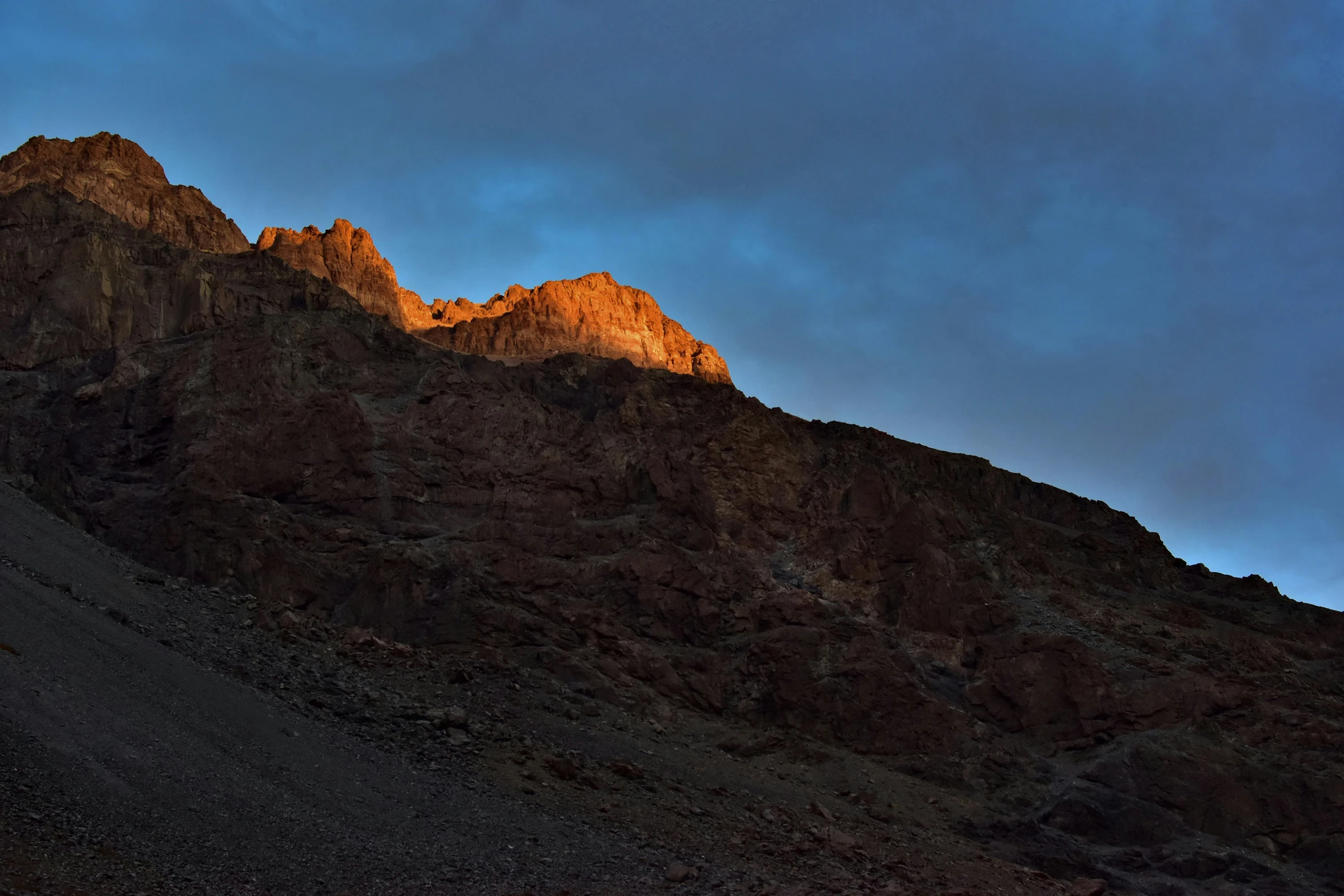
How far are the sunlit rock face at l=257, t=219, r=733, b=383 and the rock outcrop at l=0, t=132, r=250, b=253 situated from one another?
6634 mm

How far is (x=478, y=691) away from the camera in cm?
3450

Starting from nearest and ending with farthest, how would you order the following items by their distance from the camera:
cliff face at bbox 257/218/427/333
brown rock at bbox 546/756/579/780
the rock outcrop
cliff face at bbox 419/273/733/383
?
brown rock at bbox 546/756/579/780 → the rock outcrop → cliff face at bbox 257/218/427/333 → cliff face at bbox 419/273/733/383

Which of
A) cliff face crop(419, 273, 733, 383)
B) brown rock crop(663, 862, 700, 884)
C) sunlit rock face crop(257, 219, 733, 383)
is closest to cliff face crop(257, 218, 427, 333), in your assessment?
sunlit rock face crop(257, 219, 733, 383)

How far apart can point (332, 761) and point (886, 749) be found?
20.1 meters

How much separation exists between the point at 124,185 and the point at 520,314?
102ft

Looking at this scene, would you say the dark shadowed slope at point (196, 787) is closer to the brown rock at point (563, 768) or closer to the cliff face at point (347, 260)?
the brown rock at point (563, 768)

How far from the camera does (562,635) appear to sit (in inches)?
1602

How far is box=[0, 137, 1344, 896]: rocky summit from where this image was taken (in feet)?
84.0

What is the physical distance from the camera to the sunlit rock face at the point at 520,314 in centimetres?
8338

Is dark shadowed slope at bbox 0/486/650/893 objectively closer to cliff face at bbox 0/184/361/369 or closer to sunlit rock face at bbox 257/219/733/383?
cliff face at bbox 0/184/361/369

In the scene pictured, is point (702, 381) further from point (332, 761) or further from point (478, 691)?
point (332, 761)

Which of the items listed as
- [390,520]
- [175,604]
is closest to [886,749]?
[390,520]

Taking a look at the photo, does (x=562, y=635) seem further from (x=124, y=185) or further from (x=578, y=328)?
(x=578, y=328)

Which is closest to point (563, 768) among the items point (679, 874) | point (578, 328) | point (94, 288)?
point (679, 874)
